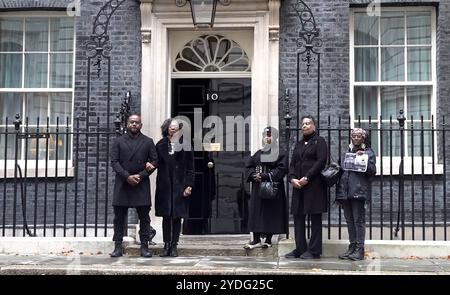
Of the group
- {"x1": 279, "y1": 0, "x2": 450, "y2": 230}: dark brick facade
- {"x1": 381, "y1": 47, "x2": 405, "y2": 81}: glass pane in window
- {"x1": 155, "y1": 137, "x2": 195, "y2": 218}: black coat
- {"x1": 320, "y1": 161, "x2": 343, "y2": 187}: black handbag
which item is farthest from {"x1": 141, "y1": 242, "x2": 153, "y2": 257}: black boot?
{"x1": 381, "y1": 47, "x2": 405, "y2": 81}: glass pane in window

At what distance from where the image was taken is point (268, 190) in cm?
857

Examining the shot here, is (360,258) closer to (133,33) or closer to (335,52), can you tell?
(335,52)

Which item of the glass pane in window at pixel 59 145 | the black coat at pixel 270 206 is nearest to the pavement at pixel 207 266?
the black coat at pixel 270 206

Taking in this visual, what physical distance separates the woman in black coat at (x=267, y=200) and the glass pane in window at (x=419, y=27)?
3248mm

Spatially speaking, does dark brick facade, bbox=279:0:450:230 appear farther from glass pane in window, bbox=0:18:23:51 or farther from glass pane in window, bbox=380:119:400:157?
glass pane in window, bbox=0:18:23:51

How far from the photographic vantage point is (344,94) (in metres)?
10.2

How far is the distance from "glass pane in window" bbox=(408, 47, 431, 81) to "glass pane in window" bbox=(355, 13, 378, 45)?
0.62m

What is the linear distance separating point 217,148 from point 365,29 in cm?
309

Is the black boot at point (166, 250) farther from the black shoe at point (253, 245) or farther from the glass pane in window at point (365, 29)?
the glass pane in window at point (365, 29)

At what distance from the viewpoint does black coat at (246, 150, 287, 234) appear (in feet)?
28.4

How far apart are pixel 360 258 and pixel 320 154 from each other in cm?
143
